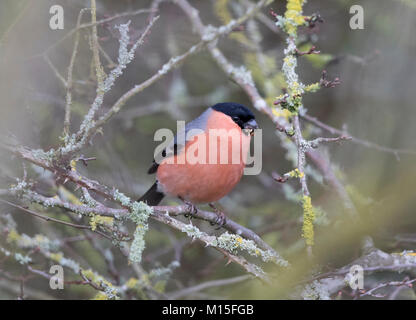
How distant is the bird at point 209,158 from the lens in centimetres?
377

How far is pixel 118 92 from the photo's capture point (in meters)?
5.11

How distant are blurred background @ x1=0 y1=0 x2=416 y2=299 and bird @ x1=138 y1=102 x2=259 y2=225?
50 centimetres

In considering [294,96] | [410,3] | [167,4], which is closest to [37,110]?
[167,4]

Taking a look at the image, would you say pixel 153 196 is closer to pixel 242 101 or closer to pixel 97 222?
pixel 97 222

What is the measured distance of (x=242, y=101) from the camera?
6012 millimetres

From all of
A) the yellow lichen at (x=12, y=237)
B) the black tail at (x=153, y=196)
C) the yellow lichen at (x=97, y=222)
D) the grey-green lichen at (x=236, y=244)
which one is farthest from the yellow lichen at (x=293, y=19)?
the yellow lichen at (x=12, y=237)

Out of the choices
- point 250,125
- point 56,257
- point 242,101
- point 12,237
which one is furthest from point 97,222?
point 242,101

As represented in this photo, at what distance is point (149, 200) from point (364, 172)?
176 centimetres

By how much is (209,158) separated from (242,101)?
2.37 m

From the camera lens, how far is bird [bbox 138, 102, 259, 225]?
3.77 m

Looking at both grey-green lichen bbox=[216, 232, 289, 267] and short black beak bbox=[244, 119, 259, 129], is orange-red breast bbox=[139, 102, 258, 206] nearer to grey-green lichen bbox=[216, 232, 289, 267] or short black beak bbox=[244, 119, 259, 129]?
short black beak bbox=[244, 119, 259, 129]

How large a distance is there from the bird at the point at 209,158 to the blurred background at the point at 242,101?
499 mm

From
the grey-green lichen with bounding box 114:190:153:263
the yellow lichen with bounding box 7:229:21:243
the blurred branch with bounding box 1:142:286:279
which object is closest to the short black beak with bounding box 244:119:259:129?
the blurred branch with bounding box 1:142:286:279

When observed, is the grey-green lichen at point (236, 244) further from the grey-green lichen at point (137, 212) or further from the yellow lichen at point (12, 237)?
the yellow lichen at point (12, 237)
